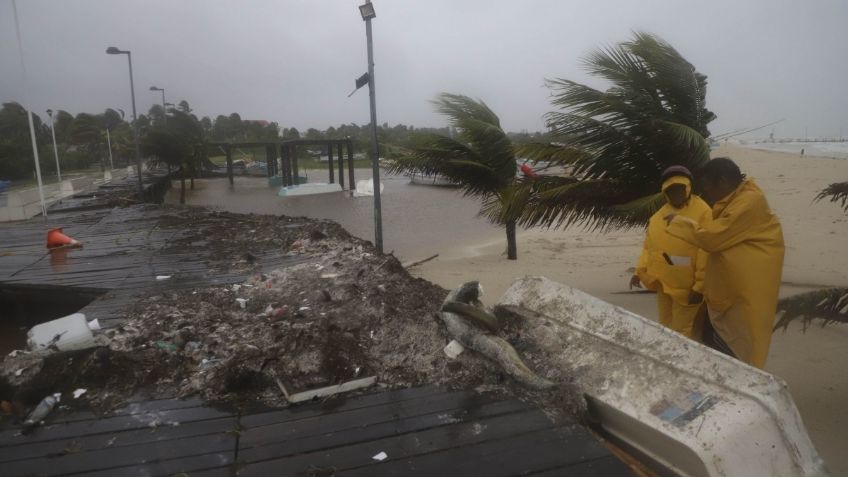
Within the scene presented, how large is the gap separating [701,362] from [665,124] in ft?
11.7

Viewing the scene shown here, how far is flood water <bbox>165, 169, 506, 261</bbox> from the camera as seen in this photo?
1844cm

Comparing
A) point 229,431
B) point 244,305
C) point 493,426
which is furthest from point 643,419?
point 244,305

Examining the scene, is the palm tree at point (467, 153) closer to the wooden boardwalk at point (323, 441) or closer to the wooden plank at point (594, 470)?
the wooden boardwalk at point (323, 441)

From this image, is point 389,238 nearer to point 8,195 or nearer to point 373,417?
point 8,195

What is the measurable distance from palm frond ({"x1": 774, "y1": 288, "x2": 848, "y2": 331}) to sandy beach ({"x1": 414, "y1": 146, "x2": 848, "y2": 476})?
0.93 meters

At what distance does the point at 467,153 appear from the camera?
11.8m

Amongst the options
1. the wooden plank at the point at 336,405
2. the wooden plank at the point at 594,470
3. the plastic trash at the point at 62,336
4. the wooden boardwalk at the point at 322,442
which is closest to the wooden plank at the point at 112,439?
the wooden boardwalk at the point at 322,442

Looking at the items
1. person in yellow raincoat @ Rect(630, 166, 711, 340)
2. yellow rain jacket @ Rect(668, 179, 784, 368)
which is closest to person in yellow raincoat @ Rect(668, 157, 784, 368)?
yellow rain jacket @ Rect(668, 179, 784, 368)

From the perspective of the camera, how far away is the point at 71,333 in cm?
343

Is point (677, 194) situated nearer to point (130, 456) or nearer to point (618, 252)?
point (130, 456)

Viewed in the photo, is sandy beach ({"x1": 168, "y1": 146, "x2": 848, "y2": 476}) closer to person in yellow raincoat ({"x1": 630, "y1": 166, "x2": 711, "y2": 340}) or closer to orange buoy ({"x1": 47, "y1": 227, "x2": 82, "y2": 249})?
person in yellow raincoat ({"x1": 630, "y1": 166, "x2": 711, "y2": 340})

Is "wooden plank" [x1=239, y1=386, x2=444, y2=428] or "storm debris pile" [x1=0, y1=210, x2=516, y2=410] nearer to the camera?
"wooden plank" [x1=239, y1=386, x2=444, y2=428]

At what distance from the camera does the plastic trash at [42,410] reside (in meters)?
2.73

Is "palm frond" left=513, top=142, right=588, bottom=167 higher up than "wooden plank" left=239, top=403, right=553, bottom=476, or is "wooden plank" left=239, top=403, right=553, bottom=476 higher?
"palm frond" left=513, top=142, right=588, bottom=167
